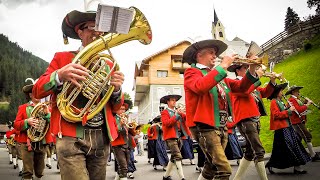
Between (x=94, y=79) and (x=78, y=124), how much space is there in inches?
18.3

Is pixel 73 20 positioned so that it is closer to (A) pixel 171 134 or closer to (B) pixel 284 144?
(A) pixel 171 134

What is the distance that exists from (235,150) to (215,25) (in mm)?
91808

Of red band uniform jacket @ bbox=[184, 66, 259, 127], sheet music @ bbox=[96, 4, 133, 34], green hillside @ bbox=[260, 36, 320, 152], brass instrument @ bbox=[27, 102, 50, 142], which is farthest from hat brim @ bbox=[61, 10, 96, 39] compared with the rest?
green hillside @ bbox=[260, 36, 320, 152]

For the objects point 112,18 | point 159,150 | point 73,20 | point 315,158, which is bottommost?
point 315,158

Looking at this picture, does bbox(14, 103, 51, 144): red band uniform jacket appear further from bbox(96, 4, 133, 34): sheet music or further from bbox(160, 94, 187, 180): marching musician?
bbox(96, 4, 133, 34): sheet music

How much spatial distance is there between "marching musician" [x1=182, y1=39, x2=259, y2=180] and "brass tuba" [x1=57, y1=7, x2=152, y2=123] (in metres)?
1.19

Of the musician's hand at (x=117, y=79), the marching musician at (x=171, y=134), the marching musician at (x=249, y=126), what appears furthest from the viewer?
the marching musician at (x=171, y=134)

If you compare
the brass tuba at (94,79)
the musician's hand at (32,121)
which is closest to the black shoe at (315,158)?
the musician's hand at (32,121)

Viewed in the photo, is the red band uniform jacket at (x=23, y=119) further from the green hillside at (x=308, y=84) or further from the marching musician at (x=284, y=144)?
the green hillside at (x=308, y=84)

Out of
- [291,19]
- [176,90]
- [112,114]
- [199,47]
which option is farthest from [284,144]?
[291,19]

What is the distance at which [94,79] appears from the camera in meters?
2.71

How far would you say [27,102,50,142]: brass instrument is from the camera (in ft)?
20.8

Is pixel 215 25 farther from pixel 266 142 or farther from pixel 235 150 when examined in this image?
pixel 235 150

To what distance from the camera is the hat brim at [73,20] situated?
2959 mm
